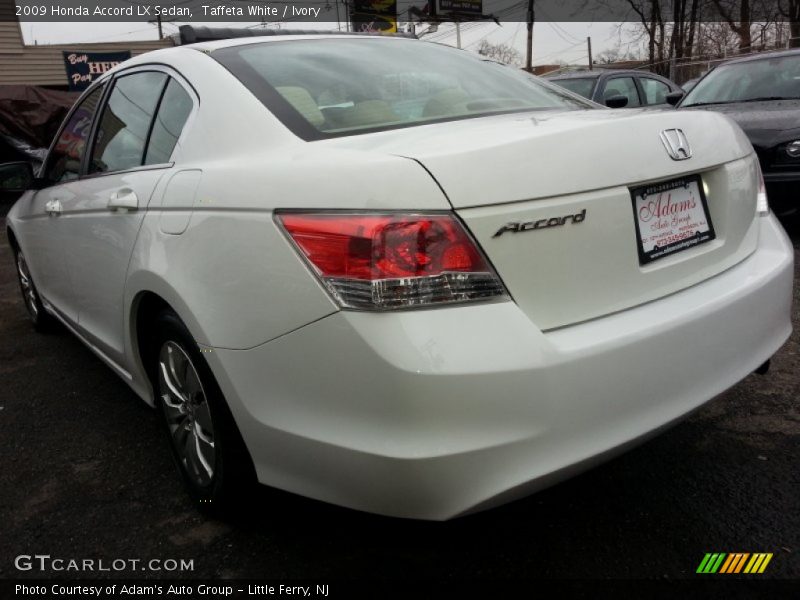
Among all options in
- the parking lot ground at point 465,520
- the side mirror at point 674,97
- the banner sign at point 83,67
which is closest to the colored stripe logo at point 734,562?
the parking lot ground at point 465,520

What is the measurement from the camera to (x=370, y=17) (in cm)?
2425

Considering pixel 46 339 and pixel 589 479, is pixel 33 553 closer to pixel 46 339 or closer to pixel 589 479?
pixel 589 479

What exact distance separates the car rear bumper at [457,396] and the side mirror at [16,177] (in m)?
2.61

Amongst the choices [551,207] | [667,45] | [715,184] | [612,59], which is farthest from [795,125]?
[612,59]

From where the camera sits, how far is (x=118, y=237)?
8.27 feet

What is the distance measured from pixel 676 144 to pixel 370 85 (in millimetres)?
1026

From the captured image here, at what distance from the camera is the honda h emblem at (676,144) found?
1.93 m

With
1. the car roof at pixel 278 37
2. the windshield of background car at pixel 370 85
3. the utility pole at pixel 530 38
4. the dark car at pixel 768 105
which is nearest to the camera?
the windshield of background car at pixel 370 85

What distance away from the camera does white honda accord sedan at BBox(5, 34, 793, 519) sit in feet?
5.24

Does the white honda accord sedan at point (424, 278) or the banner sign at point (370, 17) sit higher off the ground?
the banner sign at point (370, 17)

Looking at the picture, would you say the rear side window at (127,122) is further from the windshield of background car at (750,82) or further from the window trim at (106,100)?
the windshield of background car at (750,82)

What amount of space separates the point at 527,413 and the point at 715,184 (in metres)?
1.03

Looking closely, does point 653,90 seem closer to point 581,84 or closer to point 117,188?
point 581,84

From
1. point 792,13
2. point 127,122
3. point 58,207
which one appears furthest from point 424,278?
point 792,13
